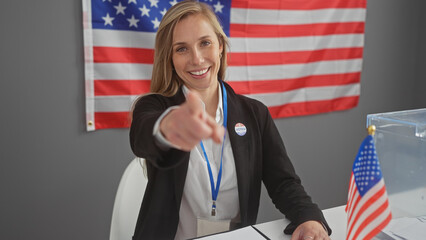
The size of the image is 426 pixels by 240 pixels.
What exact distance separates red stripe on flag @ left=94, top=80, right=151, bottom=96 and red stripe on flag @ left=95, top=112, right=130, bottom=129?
0.11 m

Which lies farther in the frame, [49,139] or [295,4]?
[295,4]

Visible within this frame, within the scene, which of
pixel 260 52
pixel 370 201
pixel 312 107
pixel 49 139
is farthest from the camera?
pixel 312 107

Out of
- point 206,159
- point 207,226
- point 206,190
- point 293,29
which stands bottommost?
point 207,226

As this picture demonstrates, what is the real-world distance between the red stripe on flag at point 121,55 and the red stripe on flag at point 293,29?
53cm

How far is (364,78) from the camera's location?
280 cm

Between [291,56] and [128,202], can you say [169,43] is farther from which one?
[291,56]

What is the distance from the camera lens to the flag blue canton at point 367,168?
83cm

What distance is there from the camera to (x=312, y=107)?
8.56ft

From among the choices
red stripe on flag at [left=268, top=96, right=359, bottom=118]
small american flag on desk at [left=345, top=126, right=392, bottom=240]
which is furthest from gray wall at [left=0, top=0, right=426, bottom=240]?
small american flag on desk at [left=345, top=126, right=392, bottom=240]

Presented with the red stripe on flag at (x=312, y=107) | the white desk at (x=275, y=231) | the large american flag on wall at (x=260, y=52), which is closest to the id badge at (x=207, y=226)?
the white desk at (x=275, y=231)

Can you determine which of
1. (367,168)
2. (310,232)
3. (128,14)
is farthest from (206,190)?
(128,14)

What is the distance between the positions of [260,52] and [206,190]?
50.8 inches

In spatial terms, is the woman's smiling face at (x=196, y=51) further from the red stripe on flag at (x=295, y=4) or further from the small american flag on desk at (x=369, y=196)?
the red stripe on flag at (x=295, y=4)

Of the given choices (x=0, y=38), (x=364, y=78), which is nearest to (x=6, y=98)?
(x=0, y=38)
